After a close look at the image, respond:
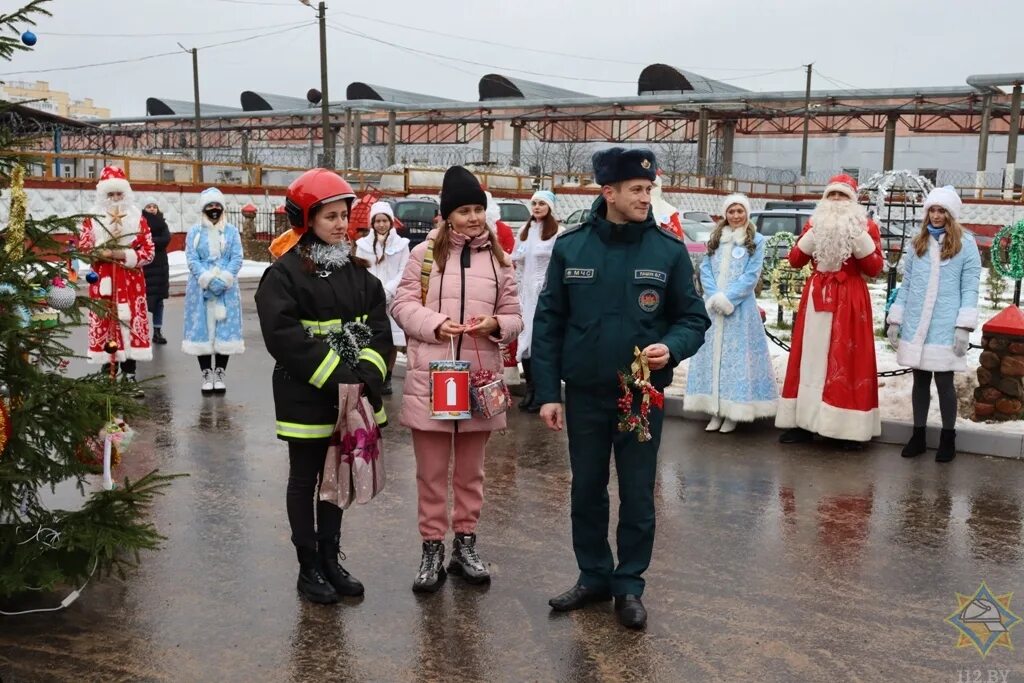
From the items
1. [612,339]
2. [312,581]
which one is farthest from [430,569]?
[612,339]

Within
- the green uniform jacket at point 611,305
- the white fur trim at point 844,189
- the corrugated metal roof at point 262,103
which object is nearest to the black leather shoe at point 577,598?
the green uniform jacket at point 611,305

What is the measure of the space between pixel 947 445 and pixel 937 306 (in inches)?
40.4

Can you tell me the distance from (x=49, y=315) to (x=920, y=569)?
14.5ft

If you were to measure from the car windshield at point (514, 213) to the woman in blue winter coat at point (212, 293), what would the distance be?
15585 mm

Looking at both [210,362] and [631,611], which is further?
[210,362]

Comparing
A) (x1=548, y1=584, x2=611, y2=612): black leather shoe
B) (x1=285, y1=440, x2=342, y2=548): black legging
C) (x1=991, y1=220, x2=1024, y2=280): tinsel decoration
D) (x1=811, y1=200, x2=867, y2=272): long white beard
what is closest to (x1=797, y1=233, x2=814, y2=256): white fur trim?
(x1=811, y1=200, x2=867, y2=272): long white beard

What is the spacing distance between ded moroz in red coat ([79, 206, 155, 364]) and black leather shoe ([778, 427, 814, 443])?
571 cm

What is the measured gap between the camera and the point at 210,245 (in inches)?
380

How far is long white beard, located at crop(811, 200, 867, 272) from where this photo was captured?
7.55 meters

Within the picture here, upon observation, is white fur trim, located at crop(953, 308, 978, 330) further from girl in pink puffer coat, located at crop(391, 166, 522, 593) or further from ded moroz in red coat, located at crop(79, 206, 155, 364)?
ded moroz in red coat, located at crop(79, 206, 155, 364)

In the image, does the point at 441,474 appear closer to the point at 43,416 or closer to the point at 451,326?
the point at 451,326

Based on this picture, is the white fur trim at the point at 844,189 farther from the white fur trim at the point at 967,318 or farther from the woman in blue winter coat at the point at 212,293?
the woman in blue winter coat at the point at 212,293

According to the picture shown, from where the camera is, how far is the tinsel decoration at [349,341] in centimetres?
452

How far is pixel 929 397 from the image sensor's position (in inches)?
304
